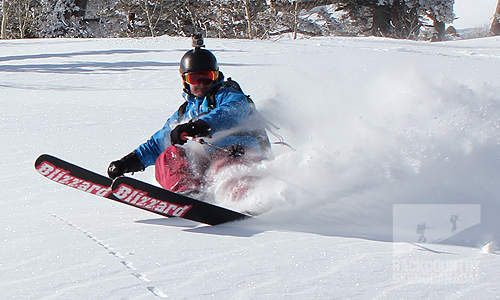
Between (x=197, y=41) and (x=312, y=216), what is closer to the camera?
(x=312, y=216)

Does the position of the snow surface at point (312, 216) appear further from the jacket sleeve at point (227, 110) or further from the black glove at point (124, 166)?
the jacket sleeve at point (227, 110)

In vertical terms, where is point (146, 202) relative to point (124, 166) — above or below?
below

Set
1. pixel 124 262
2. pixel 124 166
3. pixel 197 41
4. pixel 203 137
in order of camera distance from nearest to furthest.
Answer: pixel 124 262
pixel 203 137
pixel 124 166
pixel 197 41

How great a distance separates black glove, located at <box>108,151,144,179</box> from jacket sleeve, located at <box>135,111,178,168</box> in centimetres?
4

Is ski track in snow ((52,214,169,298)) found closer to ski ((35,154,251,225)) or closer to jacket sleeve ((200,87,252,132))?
ski ((35,154,251,225))

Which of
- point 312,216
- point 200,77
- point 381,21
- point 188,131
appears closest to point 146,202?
point 188,131

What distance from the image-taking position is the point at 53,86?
1171 centimetres

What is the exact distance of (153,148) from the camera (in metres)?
4.37

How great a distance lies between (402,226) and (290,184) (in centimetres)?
82

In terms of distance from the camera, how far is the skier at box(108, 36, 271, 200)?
12.5 ft

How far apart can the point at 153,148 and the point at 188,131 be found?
2.68ft

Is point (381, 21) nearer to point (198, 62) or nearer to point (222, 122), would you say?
point (198, 62)

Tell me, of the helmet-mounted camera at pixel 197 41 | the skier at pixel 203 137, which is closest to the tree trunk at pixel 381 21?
the helmet-mounted camera at pixel 197 41

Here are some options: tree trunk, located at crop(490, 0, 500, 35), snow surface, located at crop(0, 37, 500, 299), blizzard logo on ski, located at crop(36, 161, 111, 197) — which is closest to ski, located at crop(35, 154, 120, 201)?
blizzard logo on ski, located at crop(36, 161, 111, 197)
